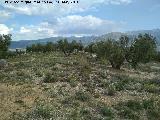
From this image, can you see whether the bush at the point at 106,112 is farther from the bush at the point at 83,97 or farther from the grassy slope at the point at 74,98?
the bush at the point at 83,97

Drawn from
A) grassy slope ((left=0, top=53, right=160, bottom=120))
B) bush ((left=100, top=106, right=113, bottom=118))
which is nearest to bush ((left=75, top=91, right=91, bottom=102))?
grassy slope ((left=0, top=53, right=160, bottom=120))

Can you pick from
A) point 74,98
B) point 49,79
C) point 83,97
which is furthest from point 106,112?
point 49,79

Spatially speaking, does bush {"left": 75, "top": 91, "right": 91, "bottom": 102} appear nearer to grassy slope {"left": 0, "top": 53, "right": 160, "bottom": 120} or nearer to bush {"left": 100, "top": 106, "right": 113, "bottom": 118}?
grassy slope {"left": 0, "top": 53, "right": 160, "bottom": 120}

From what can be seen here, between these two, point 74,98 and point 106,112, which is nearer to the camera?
point 106,112

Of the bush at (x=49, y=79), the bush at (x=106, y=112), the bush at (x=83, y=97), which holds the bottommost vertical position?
the bush at (x=106, y=112)

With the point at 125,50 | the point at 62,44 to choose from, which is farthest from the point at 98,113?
the point at 62,44

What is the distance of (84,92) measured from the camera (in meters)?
38.6

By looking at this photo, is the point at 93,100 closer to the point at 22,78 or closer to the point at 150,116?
the point at 150,116

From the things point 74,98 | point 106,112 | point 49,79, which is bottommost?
point 106,112

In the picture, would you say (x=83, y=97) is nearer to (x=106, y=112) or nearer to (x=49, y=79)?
(x=106, y=112)

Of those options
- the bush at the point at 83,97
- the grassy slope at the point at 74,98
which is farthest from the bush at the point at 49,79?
the bush at the point at 83,97

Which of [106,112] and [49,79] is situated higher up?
[49,79]

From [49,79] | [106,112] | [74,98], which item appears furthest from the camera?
[49,79]

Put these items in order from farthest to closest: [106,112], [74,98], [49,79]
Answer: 1. [49,79]
2. [74,98]
3. [106,112]
